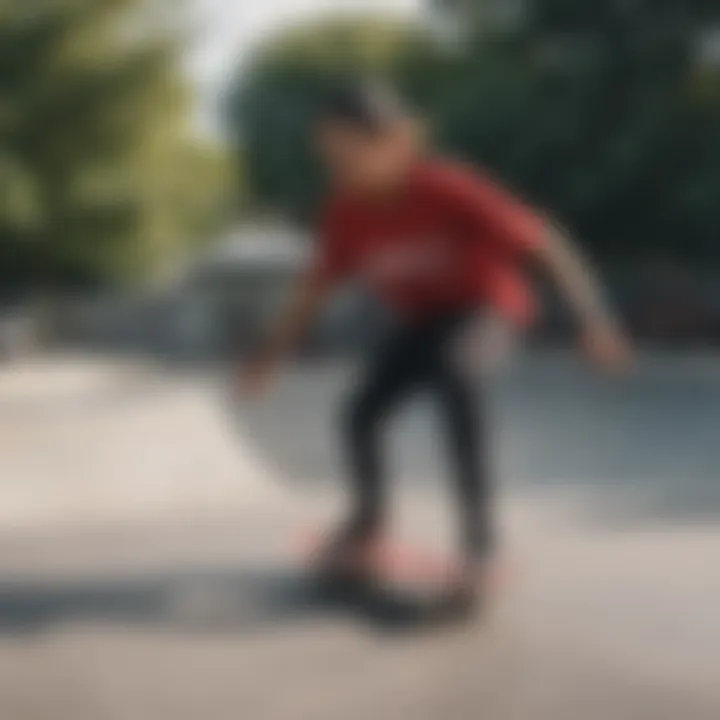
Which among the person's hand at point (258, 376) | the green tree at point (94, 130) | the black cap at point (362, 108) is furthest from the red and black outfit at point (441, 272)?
the green tree at point (94, 130)

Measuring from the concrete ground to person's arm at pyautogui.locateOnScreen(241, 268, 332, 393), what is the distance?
0.40 m

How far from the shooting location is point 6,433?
4.21m

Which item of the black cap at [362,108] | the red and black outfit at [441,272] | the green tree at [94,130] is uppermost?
the green tree at [94,130]

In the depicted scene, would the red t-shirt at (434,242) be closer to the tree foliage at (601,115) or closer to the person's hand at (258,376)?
the person's hand at (258,376)

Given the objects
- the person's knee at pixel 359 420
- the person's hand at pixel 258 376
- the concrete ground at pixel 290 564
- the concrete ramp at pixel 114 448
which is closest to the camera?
the concrete ground at pixel 290 564

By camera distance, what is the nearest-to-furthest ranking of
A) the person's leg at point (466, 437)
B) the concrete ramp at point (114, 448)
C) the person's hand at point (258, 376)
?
the person's leg at point (466, 437), the person's hand at point (258, 376), the concrete ramp at point (114, 448)

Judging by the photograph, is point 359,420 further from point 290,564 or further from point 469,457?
point 290,564

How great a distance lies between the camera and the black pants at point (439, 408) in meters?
2.83

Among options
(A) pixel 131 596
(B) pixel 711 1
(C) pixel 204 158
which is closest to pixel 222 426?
(C) pixel 204 158

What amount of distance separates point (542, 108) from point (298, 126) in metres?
2.98

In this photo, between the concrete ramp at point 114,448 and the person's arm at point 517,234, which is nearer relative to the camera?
the person's arm at point 517,234

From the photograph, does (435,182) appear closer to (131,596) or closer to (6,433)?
(131,596)

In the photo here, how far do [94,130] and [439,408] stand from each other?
2367 mm

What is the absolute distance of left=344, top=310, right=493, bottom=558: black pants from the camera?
283 centimetres
